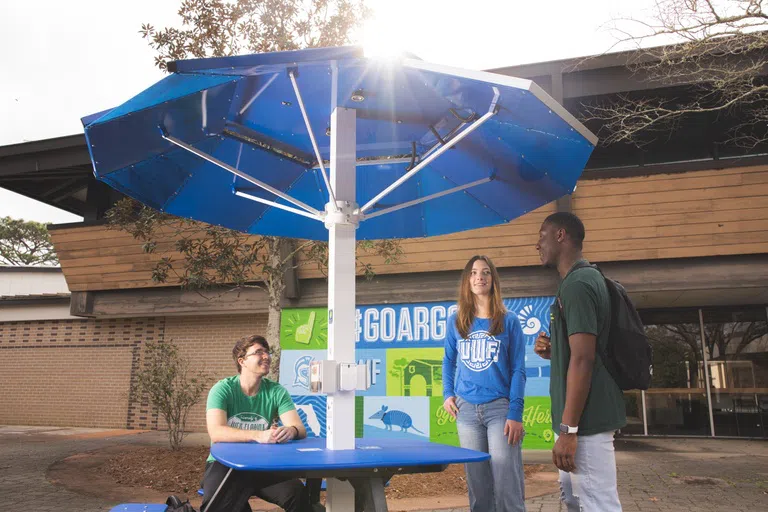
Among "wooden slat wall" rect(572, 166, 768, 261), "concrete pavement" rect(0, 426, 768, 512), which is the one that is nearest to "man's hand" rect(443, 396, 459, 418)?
"concrete pavement" rect(0, 426, 768, 512)

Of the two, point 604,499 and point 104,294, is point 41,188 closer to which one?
point 104,294

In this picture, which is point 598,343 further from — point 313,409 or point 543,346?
point 313,409

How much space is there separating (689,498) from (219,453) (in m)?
5.97

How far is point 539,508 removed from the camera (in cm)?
625

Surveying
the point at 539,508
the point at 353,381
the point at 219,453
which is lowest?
the point at 539,508

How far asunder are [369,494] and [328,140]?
8.11 feet

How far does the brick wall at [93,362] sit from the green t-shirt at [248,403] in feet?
33.4

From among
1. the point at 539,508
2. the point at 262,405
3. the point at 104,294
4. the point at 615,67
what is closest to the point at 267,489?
the point at 262,405

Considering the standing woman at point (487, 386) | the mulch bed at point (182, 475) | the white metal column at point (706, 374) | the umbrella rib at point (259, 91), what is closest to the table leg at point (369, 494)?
the standing woman at point (487, 386)

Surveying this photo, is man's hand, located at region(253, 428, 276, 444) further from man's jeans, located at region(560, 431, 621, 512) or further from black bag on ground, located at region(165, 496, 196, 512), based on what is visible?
man's jeans, located at region(560, 431, 621, 512)

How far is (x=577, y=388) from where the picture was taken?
253 centimetres

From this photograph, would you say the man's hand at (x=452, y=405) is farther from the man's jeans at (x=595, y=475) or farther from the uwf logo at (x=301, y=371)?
the uwf logo at (x=301, y=371)

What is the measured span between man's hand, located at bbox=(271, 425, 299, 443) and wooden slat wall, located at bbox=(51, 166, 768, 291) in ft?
25.9

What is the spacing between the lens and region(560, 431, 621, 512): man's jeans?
98.1 inches
